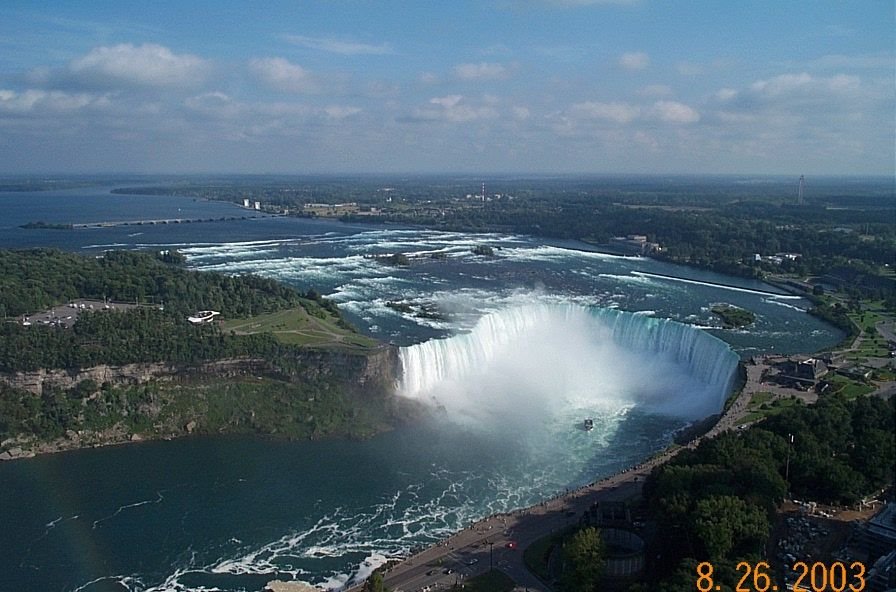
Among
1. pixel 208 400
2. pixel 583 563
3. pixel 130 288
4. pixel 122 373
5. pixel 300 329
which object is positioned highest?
pixel 130 288

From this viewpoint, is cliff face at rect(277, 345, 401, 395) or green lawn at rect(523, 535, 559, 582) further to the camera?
cliff face at rect(277, 345, 401, 395)

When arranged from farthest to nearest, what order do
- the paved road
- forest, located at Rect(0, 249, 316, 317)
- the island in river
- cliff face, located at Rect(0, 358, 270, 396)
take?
forest, located at Rect(0, 249, 316, 317)
cliff face, located at Rect(0, 358, 270, 396)
the island in river
the paved road

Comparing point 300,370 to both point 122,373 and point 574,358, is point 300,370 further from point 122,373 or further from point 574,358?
point 574,358

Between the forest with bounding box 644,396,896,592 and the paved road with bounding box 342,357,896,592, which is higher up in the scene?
the forest with bounding box 644,396,896,592

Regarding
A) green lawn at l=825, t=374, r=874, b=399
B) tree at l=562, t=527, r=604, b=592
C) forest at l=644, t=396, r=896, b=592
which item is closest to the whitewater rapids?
green lawn at l=825, t=374, r=874, b=399

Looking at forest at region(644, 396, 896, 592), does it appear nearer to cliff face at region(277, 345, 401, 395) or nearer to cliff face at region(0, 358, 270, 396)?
cliff face at region(277, 345, 401, 395)

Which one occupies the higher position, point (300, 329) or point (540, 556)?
point (300, 329)

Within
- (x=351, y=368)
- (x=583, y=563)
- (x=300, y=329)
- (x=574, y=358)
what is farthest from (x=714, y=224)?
(x=583, y=563)

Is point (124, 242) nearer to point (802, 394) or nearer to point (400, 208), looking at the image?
point (400, 208)
